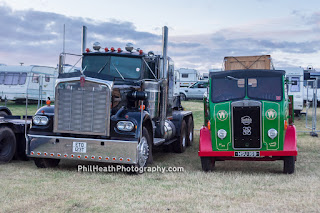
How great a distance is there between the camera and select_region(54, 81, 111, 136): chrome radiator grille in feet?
26.2

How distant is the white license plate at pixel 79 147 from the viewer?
797 cm

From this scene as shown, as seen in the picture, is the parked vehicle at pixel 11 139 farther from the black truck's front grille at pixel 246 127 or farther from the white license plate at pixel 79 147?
the black truck's front grille at pixel 246 127

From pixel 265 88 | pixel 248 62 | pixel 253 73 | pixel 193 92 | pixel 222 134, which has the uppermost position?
pixel 248 62

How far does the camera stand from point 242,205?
5926 millimetres

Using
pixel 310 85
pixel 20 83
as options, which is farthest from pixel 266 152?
pixel 20 83

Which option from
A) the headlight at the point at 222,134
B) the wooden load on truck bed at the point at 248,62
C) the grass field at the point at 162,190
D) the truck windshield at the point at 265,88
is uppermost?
the wooden load on truck bed at the point at 248,62

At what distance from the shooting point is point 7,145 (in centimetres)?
922

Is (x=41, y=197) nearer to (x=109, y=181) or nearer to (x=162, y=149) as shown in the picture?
(x=109, y=181)

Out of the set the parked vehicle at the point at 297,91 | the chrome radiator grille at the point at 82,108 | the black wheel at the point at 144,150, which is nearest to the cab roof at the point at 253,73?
the black wheel at the point at 144,150

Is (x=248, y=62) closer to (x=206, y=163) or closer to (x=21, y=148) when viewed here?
(x=206, y=163)

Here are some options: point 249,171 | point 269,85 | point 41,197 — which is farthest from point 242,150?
point 41,197

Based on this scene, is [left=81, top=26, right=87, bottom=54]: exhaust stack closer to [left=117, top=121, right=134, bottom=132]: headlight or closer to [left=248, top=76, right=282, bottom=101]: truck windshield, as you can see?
[left=117, top=121, right=134, bottom=132]: headlight

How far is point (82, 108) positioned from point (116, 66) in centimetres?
192

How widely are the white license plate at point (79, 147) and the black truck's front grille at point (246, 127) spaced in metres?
2.98
